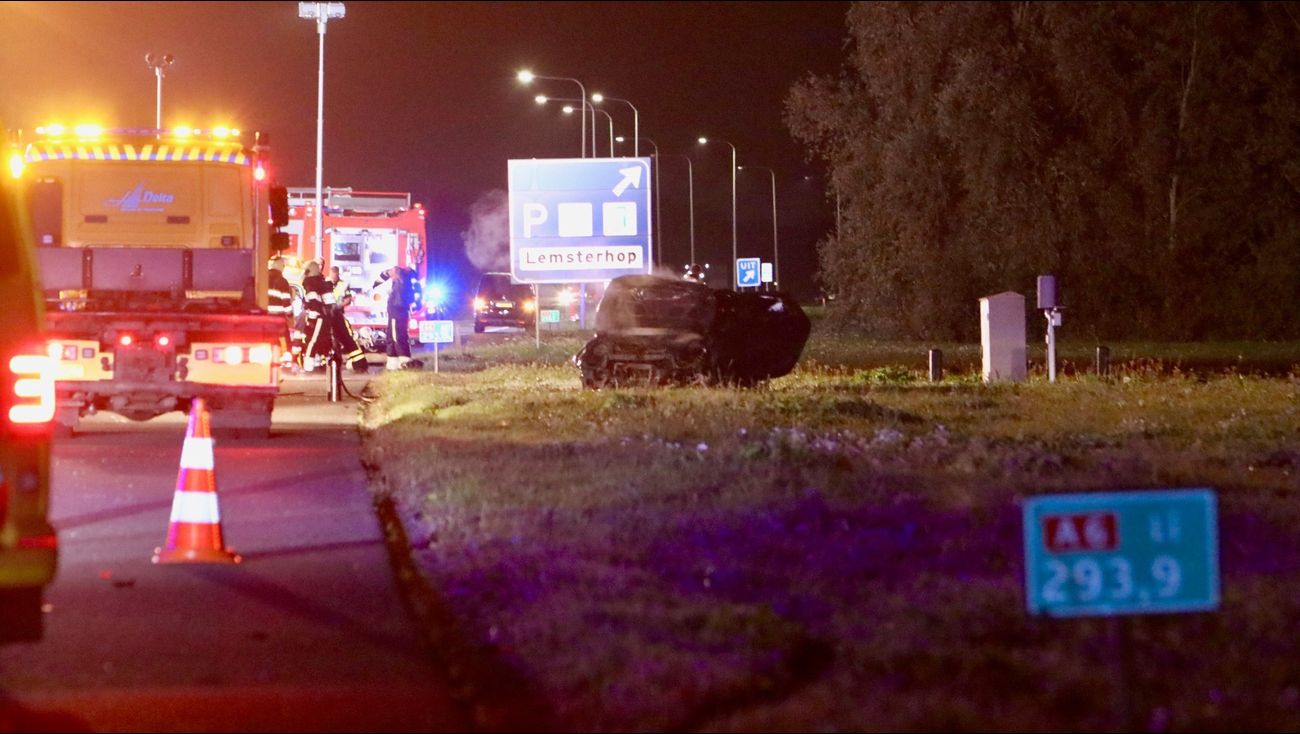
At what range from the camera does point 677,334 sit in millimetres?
23031

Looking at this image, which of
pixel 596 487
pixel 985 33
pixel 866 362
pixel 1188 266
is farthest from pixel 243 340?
pixel 1188 266

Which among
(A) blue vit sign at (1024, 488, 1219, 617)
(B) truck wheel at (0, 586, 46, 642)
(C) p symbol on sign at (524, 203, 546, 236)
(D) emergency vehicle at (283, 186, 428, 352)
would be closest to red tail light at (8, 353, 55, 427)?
(B) truck wheel at (0, 586, 46, 642)

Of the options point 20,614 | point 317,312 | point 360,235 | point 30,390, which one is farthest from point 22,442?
point 360,235

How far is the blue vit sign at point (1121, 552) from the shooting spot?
5.81m

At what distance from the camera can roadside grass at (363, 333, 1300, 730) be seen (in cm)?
678

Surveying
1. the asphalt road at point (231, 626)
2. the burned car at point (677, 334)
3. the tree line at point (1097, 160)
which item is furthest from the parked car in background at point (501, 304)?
the asphalt road at point (231, 626)

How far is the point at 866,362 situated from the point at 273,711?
29791mm

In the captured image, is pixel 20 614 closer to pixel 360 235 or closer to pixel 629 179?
pixel 629 179

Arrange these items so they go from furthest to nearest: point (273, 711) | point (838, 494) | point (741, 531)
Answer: point (838, 494) < point (741, 531) < point (273, 711)

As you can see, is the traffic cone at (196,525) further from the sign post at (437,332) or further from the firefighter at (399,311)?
the firefighter at (399,311)

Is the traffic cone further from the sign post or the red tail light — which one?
the sign post

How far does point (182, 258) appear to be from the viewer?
60.2 feet

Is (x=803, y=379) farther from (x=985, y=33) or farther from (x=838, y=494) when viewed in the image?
(x=985, y=33)

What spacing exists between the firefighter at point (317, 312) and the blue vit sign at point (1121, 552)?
1816cm
